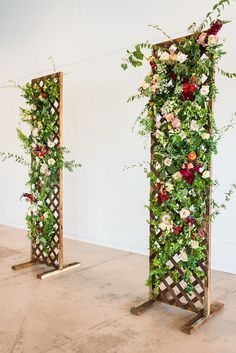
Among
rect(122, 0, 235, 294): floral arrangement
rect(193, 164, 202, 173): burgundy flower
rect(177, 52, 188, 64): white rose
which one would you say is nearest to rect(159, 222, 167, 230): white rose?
rect(122, 0, 235, 294): floral arrangement

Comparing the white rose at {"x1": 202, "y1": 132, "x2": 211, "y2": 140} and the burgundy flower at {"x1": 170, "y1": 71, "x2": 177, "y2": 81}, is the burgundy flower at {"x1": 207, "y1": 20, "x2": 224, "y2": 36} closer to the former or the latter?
the burgundy flower at {"x1": 170, "y1": 71, "x2": 177, "y2": 81}

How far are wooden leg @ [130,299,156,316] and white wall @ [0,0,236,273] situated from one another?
1.20 meters

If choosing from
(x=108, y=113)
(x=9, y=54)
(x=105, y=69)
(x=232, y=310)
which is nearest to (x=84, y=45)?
(x=105, y=69)

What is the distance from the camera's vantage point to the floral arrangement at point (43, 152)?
365cm

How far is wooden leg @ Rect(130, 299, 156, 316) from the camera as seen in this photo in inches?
107

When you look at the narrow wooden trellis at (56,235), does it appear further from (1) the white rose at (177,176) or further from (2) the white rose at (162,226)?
(1) the white rose at (177,176)

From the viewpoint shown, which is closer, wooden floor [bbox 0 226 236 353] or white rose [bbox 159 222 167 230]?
wooden floor [bbox 0 226 236 353]

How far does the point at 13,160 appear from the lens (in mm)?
6137

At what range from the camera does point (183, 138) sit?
253 centimetres

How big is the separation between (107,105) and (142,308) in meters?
2.71

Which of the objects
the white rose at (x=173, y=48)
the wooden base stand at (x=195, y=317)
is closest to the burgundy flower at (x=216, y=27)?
the white rose at (x=173, y=48)

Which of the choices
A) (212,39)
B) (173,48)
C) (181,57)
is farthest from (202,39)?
(173,48)

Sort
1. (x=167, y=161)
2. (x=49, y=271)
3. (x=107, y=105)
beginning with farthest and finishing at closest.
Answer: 1. (x=107, y=105)
2. (x=49, y=271)
3. (x=167, y=161)

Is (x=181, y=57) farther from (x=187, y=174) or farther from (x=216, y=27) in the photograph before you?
(x=187, y=174)
